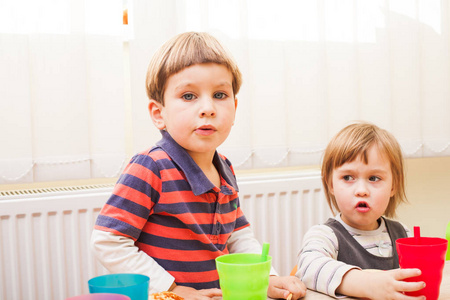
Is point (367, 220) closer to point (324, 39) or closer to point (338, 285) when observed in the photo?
point (338, 285)

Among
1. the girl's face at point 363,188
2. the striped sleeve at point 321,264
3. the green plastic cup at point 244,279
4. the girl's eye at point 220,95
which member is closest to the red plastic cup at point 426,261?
the striped sleeve at point 321,264

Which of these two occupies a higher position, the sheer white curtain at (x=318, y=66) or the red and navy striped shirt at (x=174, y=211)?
the sheer white curtain at (x=318, y=66)

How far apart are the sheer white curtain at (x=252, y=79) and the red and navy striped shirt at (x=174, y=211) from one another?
0.72 m

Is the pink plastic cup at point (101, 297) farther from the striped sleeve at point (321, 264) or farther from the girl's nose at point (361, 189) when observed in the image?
the girl's nose at point (361, 189)

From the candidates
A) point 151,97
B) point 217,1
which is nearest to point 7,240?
point 151,97

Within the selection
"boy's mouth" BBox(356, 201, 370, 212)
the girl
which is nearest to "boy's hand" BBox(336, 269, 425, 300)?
the girl

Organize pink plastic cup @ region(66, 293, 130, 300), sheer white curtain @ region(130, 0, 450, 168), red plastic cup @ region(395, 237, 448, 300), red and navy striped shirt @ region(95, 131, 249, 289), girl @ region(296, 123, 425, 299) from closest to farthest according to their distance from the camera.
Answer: pink plastic cup @ region(66, 293, 130, 300) < red plastic cup @ region(395, 237, 448, 300) < red and navy striped shirt @ region(95, 131, 249, 289) < girl @ region(296, 123, 425, 299) < sheer white curtain @ region(130, 0, 450, 168)

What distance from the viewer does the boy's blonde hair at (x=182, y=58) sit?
0.97 m

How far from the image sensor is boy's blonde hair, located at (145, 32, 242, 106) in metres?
0.97

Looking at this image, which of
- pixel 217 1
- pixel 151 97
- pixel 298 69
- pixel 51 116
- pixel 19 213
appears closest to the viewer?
pixel 151 97

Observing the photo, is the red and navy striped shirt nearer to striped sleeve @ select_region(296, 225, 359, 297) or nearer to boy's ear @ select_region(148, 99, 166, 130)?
boy's ear @ select_region(148, 99, 166, 130)

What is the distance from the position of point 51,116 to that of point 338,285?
3.78 feet

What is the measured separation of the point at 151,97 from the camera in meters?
1.06

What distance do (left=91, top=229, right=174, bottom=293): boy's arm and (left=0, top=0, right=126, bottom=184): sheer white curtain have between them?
79cm
